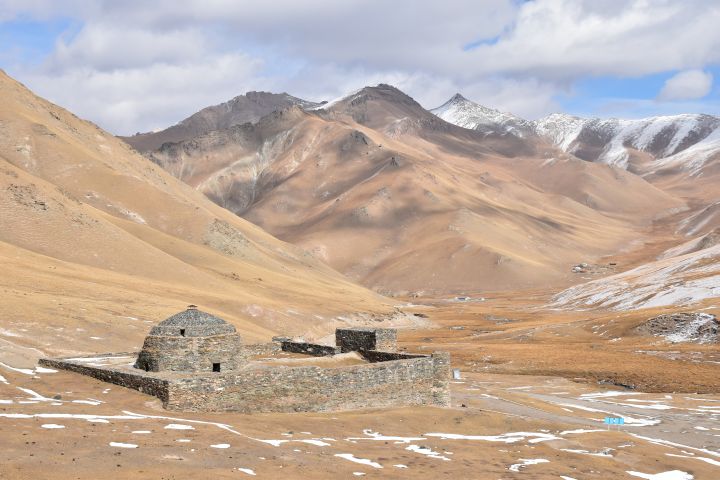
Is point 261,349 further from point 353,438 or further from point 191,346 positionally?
point 353,438

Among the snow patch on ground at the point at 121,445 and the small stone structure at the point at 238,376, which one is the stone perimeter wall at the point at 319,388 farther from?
the snow patch on ground at the point at 121,445

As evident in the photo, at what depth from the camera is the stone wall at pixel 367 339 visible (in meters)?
48.5

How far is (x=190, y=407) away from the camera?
31.5 metres

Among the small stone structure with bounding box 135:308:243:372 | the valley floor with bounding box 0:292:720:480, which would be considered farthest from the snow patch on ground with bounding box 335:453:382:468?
the small stone structure with bounding box 135:308:243:372

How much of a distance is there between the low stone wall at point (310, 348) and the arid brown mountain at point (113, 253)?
13992 mm

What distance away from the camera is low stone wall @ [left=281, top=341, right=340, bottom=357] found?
4938 centimetres

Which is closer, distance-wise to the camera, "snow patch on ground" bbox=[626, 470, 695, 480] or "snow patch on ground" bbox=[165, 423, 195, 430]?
"snow patch on ground" bbox=[165, 423, 195, 430]

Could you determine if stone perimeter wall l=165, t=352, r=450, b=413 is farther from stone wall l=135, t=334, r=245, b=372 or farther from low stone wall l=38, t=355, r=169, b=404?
stone wall l=135, t=334, r=245, b=372

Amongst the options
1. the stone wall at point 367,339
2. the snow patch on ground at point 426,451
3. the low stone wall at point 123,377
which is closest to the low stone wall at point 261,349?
the stone wall at point 367,339

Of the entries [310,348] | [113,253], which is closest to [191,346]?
[310,348]

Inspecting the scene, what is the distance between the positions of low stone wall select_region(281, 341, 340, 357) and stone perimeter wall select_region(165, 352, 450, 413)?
8633 mm

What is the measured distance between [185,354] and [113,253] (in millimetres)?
70348

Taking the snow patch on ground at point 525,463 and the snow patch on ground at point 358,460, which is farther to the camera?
the snow patch on ground at point 525,463

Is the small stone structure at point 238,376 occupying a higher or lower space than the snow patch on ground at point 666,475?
higher
